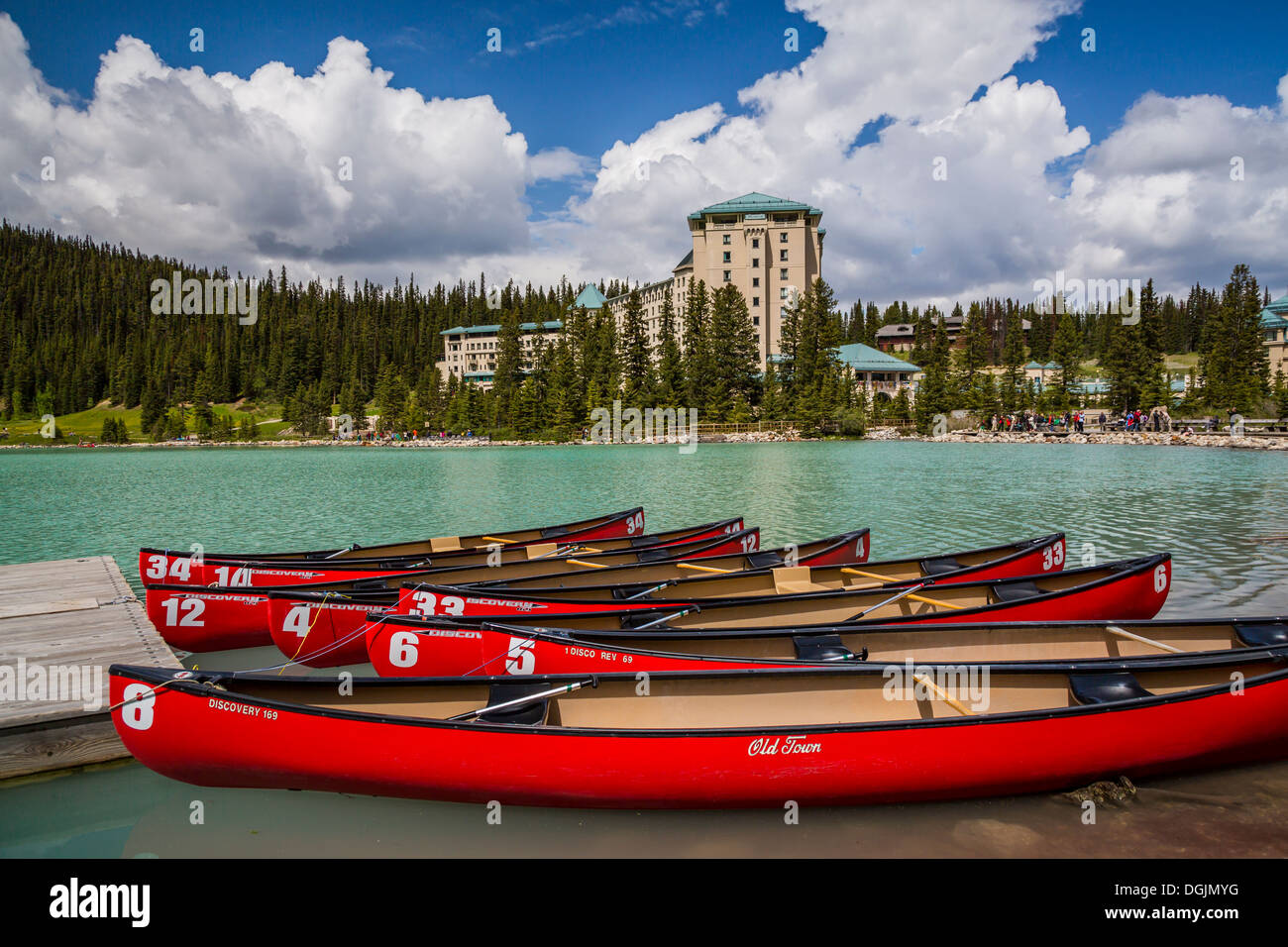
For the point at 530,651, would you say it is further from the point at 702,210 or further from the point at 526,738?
the point at 702,210

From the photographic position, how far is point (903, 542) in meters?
19.4

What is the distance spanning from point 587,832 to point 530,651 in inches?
81.3

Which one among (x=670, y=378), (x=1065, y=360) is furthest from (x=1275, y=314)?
(x=670, y=378)

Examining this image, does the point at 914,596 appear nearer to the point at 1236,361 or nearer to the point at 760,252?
the point at 1236,361

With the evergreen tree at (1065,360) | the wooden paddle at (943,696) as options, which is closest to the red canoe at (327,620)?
the wooden paddle at (943,696)

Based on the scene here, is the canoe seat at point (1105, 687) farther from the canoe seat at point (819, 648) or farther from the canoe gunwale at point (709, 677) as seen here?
the canoe seat at point (819, 648)

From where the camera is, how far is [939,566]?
1159 cm

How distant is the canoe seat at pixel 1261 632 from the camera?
25.5 feet

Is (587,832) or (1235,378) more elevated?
(1235,378)

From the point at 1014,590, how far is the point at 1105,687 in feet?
12.0

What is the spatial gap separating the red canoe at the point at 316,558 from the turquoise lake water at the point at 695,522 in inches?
69.9

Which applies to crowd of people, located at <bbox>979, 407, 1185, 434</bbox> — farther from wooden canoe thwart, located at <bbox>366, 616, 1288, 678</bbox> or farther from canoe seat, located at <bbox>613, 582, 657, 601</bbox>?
canoe seat, located at <bbox>613, 582, 657, 601</bbox>

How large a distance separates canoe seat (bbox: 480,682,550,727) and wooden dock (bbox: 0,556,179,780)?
3.92 meters
